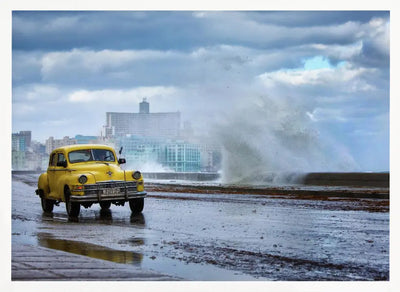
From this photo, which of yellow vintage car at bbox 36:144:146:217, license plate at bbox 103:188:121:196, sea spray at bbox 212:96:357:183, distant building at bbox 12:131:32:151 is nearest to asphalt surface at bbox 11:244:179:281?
distant building at bbox 12:131:32:151

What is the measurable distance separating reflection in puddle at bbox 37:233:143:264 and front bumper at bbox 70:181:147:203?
3.24m

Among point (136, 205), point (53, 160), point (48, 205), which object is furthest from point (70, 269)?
point (48, 205)

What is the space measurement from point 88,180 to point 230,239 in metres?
4.79

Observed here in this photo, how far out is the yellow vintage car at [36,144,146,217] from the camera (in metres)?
14.8

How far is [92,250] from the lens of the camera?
32.4 feet

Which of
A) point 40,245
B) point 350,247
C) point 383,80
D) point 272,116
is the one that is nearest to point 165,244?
point 40,245

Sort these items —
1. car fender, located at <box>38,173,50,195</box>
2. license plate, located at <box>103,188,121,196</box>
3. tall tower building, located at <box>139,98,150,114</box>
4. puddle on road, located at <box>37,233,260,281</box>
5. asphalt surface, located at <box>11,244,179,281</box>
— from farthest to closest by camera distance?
car fender, located at <box>38,173,50,195</box>, tall tower building, located at <box>139,98,150,114</box>, license plate, located at <box>103,188,121,196</box>, puddle on road, located at <box>37,233,260,281</box>, asphalt surface, located at <box>11,244,179,281</box>

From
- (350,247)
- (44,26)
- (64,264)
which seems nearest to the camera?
(64,264)

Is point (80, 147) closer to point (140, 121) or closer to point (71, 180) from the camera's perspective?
point (71, 180)

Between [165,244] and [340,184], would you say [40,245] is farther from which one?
[340,184]

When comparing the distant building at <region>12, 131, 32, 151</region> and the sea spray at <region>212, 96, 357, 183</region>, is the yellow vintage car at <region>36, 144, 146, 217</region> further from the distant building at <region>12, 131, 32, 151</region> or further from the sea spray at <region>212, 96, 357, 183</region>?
the sea spray at <region>212, 96, 357, 183</region>

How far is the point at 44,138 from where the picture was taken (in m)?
14.2

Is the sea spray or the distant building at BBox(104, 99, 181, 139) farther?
the sea spray
